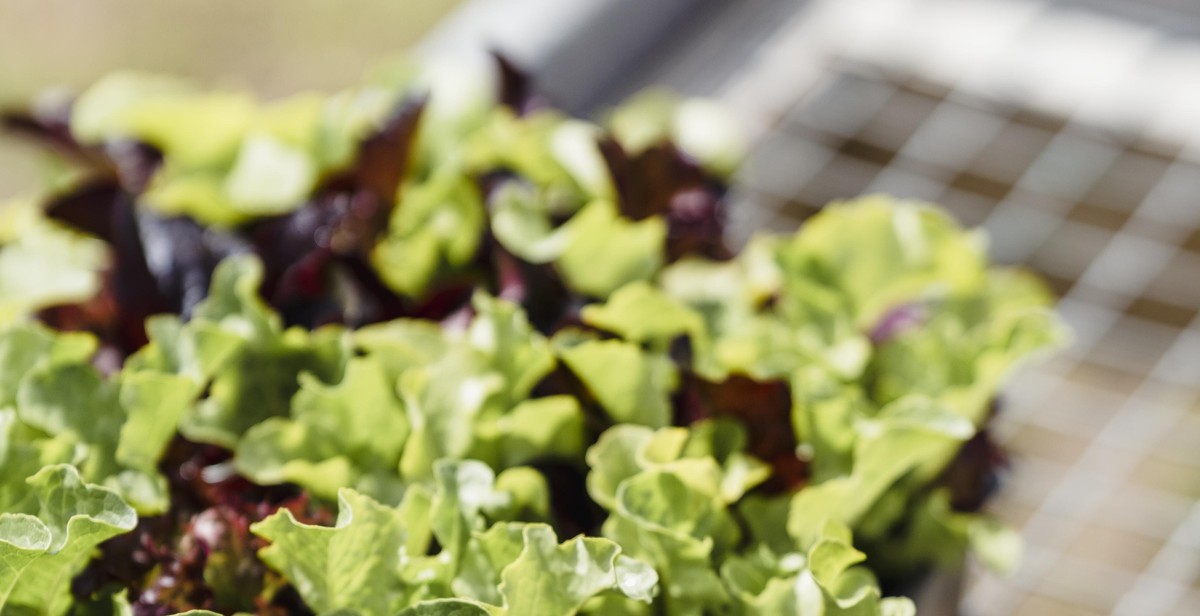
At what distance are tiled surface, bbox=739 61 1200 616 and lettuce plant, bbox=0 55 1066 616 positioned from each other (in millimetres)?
337

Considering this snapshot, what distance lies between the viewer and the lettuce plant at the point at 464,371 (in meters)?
0.44

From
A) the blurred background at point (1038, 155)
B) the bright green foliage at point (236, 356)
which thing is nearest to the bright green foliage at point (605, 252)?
→ the bright green foliage at point (236, 356)

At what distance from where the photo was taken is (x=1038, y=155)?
3.93 feet

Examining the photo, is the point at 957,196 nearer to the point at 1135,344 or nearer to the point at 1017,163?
the point at 1017,163

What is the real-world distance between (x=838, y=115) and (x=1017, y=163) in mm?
164

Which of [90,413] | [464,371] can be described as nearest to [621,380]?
[464,371]

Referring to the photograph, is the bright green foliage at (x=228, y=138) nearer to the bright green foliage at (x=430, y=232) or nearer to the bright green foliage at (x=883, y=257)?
the bright green foliage at (x=430, y=232)

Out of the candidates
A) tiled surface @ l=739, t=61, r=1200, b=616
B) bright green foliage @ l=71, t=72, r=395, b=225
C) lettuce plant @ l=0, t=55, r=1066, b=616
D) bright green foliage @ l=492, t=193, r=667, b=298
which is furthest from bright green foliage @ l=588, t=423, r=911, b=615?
tiled surface @ l=739, t=61, r=1200, b=616

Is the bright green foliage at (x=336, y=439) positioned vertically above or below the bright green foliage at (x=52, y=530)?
below

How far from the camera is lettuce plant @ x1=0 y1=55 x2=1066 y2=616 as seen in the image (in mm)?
438

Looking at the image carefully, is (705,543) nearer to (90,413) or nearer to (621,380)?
(621,380)

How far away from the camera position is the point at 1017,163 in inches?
47.3

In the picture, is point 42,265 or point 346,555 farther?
point 42,265

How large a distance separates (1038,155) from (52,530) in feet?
3.23
